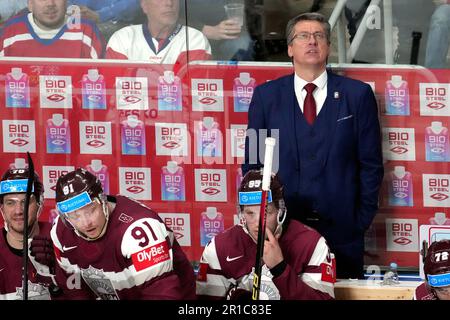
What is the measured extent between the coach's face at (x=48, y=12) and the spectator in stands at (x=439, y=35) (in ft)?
5.83

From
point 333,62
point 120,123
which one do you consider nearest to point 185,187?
point 120,123

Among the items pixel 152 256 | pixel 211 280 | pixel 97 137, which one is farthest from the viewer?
pixel 97 137

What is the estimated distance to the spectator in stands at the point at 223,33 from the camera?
726 centimetres

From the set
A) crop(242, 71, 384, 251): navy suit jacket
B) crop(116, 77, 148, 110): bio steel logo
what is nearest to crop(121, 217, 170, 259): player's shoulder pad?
crop(242, 71, 384, 251): navy suit jacket

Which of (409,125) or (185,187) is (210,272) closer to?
(185,187)

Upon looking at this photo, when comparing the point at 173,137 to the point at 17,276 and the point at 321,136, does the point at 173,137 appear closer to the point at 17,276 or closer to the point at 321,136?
the point at 321,136

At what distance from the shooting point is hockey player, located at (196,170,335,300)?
6.28 meters

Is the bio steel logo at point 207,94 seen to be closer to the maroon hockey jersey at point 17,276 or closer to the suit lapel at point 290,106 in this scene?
the suit lapel at point 290,106

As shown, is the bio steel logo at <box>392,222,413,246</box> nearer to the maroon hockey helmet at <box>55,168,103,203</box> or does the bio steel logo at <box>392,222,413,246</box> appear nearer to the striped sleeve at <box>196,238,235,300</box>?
the striped sleeve at <box>196,238,235,300</box>

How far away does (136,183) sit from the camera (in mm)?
7359

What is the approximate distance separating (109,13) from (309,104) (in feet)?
3.60

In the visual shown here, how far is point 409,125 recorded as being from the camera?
23.8 feet

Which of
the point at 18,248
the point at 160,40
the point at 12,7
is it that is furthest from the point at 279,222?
the point at 12,7

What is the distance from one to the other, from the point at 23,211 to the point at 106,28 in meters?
1.12
